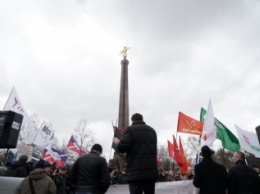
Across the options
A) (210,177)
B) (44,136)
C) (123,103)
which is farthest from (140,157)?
(123,103)

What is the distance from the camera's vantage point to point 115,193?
1052 centimetres

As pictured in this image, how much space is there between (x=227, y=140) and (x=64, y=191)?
6396mm

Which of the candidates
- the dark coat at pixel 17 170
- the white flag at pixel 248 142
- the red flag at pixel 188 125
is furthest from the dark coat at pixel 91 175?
the red flag at pixel 188 125

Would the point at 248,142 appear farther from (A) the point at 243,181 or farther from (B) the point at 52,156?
(B) the point at 52,156

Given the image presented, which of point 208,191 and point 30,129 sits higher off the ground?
point 30,129

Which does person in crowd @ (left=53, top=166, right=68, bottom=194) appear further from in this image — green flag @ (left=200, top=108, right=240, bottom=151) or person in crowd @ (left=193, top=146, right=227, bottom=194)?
green flag @ (left=200, top=108, right=240, bottom=151)

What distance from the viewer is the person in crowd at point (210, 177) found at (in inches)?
251

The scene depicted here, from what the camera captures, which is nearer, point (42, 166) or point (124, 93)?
point (42, 166)

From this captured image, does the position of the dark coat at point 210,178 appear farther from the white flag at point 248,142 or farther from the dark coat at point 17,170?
the white flag at point 248,142

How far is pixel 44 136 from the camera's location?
49.8ft

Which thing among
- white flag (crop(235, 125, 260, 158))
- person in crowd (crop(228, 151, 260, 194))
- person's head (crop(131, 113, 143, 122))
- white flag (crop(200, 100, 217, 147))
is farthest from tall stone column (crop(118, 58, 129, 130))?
person's head (crop(131, 113, 143, 122))

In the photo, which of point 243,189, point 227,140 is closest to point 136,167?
point 243,189

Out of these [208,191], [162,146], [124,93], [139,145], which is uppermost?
[162,146]

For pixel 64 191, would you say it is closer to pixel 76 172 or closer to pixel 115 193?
pixel 115 193
